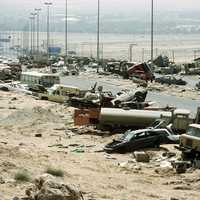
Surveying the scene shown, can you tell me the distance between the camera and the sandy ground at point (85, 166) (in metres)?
19.5

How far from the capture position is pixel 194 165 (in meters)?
24.6

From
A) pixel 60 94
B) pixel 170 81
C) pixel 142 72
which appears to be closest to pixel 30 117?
pixel 60 94

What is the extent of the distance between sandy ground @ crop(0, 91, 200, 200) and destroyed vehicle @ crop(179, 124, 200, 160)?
1227mm

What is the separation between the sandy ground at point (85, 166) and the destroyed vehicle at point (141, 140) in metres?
0.55

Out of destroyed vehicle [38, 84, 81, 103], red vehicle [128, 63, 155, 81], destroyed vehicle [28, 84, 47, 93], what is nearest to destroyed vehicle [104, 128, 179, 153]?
destroyed vehicle [38, 84, 81, 103]

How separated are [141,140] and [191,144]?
472 centimetres

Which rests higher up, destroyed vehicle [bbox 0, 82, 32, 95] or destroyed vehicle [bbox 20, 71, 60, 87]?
destroyed vehicle [bbox 20, 71, 60, 87]

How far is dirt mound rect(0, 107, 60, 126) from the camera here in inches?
1628

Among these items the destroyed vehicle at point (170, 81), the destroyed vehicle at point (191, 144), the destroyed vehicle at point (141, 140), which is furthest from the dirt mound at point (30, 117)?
the destroyed vehicle at point (170, 81)

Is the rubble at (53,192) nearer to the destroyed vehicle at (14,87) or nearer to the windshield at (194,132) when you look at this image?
the windshield at (194,132)

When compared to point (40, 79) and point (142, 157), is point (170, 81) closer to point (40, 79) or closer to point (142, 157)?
point (40, 79)

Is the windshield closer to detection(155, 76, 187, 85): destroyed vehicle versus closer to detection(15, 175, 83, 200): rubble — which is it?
detection(15, 175, 83, 200): rubble

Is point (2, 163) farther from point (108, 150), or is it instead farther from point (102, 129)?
point (102, 129)

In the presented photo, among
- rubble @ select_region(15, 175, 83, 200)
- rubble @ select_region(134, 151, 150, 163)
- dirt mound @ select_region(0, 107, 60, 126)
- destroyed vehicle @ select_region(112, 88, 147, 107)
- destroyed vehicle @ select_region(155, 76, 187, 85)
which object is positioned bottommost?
destroyed vehicle @ select_region(155, 76, 187, 85)
